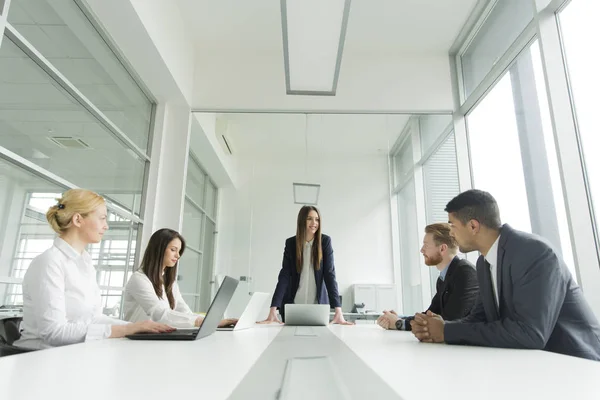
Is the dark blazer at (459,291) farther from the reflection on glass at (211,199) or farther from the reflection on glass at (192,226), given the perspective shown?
the reflection on glass at (211,199)

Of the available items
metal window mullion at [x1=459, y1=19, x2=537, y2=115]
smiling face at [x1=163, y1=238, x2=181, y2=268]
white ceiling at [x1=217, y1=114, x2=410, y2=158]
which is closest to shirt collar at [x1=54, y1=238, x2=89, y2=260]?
smiling face at [x1=163, y1=238, x2=181, y2=268]

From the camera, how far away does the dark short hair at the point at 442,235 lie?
7.60ft

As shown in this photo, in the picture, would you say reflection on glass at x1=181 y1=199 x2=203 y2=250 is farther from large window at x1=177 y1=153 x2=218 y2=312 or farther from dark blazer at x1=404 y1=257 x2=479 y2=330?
dark blazer at x1=404 y1=257 x2=479 y2=330

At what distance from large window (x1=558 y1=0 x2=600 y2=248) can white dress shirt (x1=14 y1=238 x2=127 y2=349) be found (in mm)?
2593

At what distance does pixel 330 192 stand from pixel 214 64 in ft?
6.16

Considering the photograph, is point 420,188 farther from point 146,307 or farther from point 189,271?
point 146,307

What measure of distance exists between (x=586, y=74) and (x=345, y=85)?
2.32 metres

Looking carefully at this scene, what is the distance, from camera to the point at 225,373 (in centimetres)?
66

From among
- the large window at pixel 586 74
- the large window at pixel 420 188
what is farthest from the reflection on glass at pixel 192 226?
the large window at pixel 586 74

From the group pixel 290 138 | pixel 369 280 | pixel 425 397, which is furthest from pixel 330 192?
pixel 425 397

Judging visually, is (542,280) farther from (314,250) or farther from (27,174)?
(27,174)

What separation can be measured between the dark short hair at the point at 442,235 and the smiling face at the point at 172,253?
1576 millimetres

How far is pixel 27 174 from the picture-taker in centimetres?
217

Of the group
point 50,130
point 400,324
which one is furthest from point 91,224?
point 400,324
